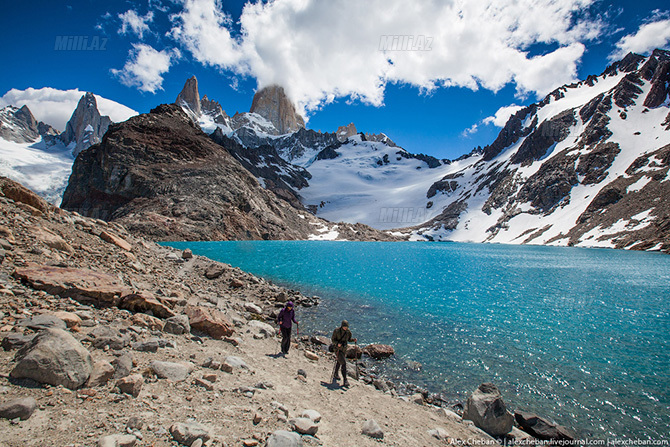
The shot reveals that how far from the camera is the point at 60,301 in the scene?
300 inches

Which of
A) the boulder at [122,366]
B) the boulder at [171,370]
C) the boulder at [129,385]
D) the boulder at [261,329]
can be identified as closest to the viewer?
the boulder at [129,385]

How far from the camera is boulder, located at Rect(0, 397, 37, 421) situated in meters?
3.79

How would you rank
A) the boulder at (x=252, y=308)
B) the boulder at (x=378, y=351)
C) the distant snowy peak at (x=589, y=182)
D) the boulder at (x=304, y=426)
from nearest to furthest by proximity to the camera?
the boulder at (x=304, y=426)
the boulder at (x=378, y=351)
the boulder at (x=252, y=308)
the distant snowy peak at (x=589, y=182)

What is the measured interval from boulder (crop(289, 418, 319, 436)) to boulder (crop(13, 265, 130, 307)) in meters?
6.43

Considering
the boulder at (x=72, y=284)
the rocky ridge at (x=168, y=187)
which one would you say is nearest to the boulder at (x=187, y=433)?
the boulder at (x=72, y=284)

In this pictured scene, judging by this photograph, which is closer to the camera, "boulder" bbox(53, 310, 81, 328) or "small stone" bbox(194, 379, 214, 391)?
"small stone" bbox(194, 379, 214, 391)

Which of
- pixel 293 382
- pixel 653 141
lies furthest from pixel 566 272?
pixel 653 141

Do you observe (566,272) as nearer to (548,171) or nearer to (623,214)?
(623,214)

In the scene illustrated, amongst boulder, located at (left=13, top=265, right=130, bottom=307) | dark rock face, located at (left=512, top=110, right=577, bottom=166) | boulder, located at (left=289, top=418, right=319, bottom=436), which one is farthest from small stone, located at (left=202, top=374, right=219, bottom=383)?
dark rock face, located at (left=512, top=110, right=577, bottom=166)

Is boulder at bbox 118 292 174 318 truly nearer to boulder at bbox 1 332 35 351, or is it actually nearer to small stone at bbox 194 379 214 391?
boulder at bbox 1 332 35 351

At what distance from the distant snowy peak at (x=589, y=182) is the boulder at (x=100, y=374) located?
101m

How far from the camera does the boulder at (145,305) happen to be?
8930mm

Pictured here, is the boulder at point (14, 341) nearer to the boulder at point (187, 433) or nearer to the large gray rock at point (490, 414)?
the boulder at point (187, 433)

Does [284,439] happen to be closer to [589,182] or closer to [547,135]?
[589,182]
